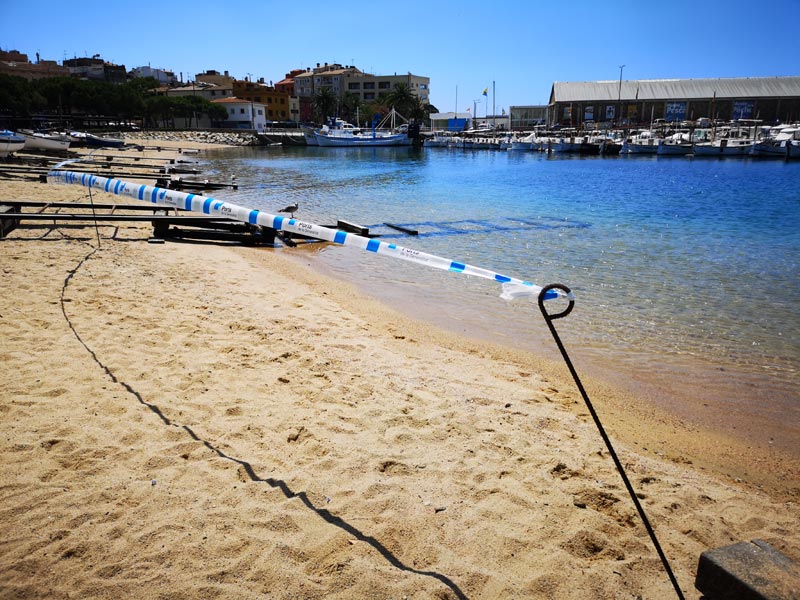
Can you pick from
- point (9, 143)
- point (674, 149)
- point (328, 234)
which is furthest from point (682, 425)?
point (674, 149)

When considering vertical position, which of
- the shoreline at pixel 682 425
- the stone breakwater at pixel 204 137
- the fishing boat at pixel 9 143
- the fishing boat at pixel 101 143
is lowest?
the shoreline at pixel 682 425

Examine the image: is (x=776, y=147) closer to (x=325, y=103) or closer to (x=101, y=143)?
Result: (x=101, y=143)

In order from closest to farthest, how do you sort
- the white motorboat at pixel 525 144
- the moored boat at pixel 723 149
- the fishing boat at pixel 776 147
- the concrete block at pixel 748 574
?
the concrete block at pixel 748 574
the fishing boat at pixel 776 147
the moored boat at pixel 723 149
the white motorboat at pixel 525 144

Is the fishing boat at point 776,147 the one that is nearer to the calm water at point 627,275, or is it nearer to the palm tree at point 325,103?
the calm water at point 627,275

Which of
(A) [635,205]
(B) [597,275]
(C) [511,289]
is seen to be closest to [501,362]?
(C) [511,289]

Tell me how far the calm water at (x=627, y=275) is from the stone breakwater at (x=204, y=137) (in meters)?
52.2

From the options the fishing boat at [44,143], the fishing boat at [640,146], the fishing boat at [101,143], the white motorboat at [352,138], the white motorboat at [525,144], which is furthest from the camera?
the white motorboat at [352,138]

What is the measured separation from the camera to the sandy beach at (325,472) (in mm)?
2895

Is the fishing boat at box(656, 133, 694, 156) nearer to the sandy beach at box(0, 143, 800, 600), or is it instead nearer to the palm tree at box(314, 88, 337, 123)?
the sandy beach at box(0, 143, 800, 600)

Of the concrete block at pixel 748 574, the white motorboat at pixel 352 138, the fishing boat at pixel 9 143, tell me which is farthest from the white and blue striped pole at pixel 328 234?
the white motorboat at pixel 352 138

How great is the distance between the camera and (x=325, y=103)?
4375 inches

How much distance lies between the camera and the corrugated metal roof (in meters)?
90.9

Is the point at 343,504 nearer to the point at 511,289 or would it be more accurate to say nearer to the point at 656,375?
the point at 511,289

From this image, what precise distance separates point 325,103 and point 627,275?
111 meters
